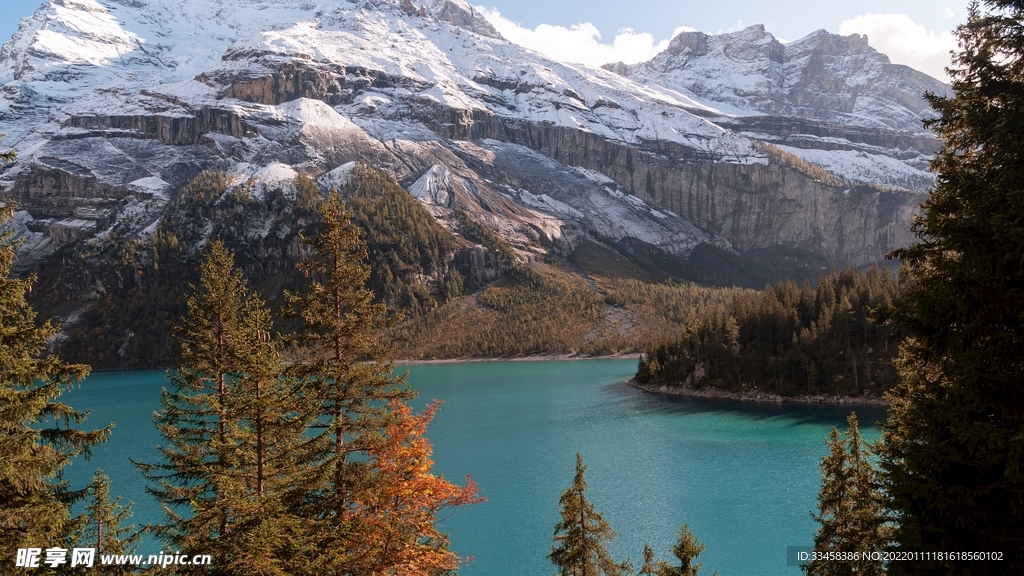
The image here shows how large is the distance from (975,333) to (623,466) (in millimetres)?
53351

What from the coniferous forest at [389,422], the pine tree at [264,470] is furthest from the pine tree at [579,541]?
the pine tree at [264,470]

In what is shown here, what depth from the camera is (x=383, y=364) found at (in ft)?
53.9

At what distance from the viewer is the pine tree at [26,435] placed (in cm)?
1101

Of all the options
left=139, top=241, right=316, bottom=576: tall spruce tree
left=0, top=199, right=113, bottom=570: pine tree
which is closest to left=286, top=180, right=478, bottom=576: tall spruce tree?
left=139, top=241, right=316, bottom=576: tall spruce tree

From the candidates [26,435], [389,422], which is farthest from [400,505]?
[26,435]

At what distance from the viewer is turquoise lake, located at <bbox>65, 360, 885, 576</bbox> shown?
137 feet

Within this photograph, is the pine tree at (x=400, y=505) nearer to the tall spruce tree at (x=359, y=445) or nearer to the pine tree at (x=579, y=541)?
the tall spruce tree at (x=359, y=445)

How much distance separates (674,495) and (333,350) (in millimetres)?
42480

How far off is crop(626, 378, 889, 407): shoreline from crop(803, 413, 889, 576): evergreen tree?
68576 mm

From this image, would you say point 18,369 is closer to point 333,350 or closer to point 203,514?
point 203,514

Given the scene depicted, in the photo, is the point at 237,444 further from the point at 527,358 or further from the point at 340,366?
the point at 527,358

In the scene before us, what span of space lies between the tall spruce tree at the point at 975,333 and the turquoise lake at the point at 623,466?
2705cm

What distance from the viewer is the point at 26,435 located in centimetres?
1097

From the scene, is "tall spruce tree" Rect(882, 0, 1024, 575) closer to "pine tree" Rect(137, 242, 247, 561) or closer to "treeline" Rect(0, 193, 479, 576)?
"treeline" Rect(0, 193, 479, 576)
